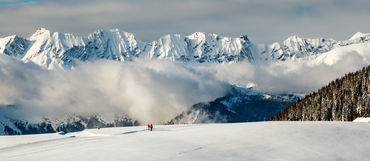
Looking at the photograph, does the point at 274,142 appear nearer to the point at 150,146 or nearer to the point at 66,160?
the point at 150,146

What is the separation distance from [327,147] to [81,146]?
31535 millimetres

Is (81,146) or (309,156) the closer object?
(309,156)

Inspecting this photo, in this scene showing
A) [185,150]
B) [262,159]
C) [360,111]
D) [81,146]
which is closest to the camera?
[262,159]

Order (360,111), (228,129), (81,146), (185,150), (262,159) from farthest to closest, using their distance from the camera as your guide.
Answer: (360,111) → (228,129) → (81,146) → (185,150) → (262,159)

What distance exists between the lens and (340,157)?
49938mm

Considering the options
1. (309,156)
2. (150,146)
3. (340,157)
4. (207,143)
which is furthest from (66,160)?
(340,157)

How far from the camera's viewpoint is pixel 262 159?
159ft

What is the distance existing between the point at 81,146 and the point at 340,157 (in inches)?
Answer: 1295

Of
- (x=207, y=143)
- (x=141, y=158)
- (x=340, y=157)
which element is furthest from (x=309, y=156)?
(x=141, y=158)

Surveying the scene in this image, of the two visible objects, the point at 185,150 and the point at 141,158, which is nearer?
the point at 141,158

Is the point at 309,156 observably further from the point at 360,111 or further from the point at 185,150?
the point at 360,111

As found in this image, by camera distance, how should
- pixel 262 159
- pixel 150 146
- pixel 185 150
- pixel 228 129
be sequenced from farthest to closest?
pixel 228 129, pixel 150 146, pixel 185 150, pixel 262 159

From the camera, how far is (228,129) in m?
70.9

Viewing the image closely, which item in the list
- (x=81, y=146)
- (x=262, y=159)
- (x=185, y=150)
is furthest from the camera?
(x=81, y=146)
